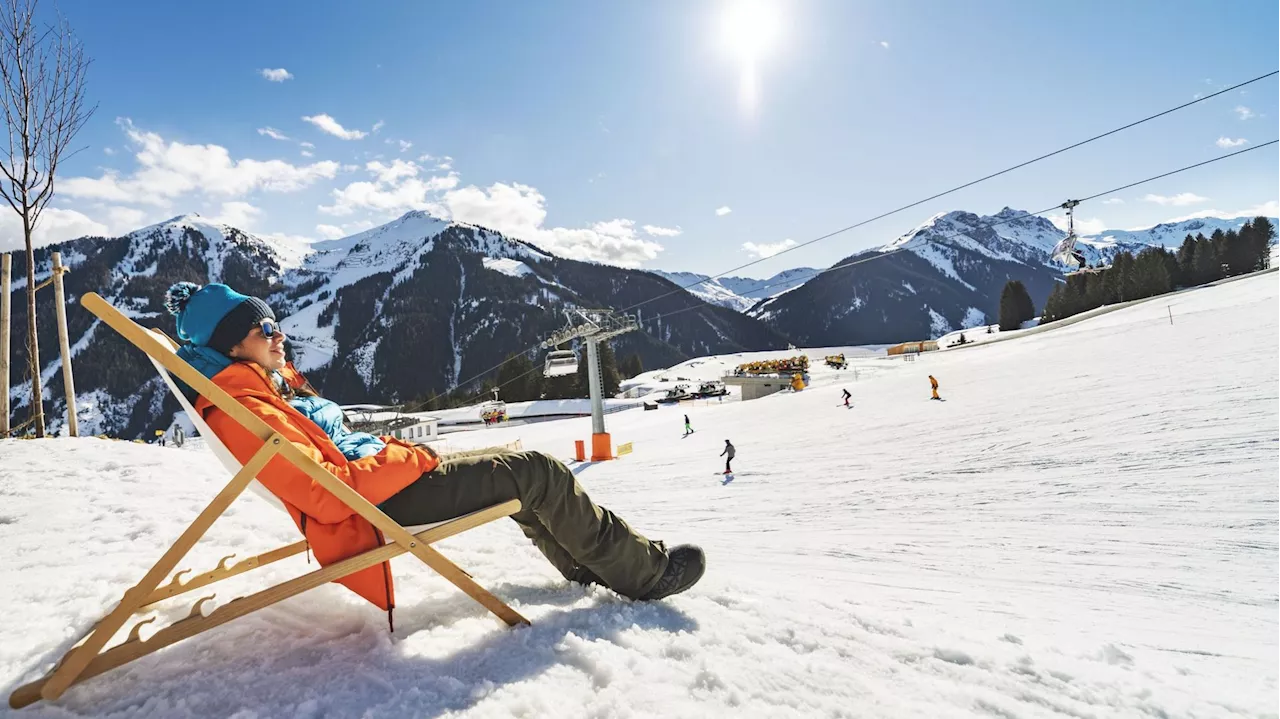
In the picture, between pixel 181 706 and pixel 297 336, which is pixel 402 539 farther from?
pixel 297 336

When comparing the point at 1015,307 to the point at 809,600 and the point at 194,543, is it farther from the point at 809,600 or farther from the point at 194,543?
the point at 194,543

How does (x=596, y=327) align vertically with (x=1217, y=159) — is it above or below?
below

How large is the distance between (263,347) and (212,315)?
0.81 feet

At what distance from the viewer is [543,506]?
9.23 ft

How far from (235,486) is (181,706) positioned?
2.57 feet

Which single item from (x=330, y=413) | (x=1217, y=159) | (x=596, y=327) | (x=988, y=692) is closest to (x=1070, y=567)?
(x=988, y=692)

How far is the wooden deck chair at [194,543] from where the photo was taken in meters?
1.98

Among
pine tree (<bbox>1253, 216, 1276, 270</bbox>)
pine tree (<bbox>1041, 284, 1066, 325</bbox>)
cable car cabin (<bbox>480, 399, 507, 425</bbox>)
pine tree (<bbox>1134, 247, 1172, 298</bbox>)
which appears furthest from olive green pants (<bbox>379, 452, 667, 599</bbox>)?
pine tree (<bbox>1253, 216, 1276, 270</bbox>)

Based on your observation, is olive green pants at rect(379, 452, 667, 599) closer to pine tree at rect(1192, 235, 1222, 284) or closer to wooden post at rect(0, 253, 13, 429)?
wooden post at rect(0, 253, 13, 429)

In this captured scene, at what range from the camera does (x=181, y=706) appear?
1.99 m

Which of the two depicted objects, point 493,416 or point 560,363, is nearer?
point 560,363

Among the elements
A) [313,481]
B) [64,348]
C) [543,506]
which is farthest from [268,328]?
[64,348]

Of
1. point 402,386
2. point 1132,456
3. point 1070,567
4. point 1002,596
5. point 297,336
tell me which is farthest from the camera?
point 297,336

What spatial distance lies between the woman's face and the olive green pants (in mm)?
925
